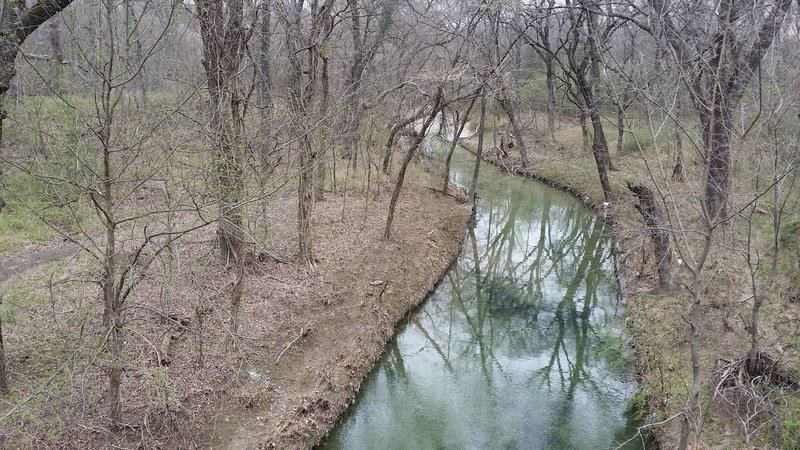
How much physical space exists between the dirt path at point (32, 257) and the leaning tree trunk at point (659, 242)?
1069 cm

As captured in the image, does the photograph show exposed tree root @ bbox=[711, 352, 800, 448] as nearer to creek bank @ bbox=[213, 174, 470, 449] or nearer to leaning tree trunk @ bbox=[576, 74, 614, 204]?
creek bank @ bbox=[213, 174, 470, 449]

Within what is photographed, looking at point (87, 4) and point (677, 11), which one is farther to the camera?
point (677, 11)

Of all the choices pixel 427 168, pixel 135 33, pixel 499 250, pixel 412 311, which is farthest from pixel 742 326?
pixel 427 168

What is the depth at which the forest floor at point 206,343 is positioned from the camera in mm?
6086

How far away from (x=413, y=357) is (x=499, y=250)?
6.94 m

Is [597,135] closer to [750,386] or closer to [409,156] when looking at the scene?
[409,156]

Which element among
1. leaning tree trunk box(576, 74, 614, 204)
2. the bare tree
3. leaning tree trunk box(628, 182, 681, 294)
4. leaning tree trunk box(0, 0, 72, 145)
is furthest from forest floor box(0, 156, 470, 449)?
the bare tree

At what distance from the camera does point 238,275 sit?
8477 mm

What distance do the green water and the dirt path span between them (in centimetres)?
624

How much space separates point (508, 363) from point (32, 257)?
9.13 m

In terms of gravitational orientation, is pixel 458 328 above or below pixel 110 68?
below

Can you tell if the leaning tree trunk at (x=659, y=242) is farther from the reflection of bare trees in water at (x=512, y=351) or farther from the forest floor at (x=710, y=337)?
the reflection of bare trees in water at (x=512, y=351)

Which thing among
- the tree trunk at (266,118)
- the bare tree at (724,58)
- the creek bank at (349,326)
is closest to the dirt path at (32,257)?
the tree trunk at (266,118)

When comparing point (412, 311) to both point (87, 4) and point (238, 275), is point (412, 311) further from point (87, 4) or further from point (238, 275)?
point (87, 4)
